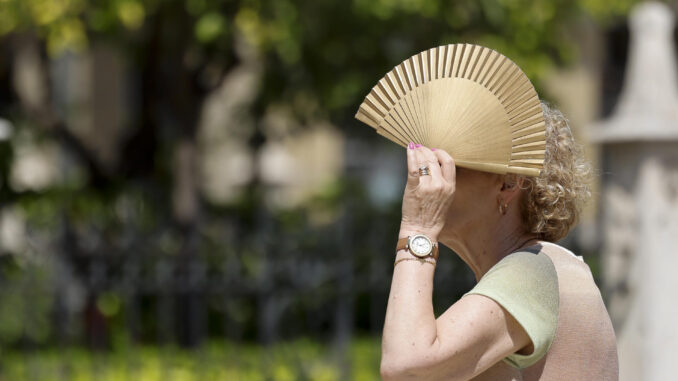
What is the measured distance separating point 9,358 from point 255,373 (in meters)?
1.89

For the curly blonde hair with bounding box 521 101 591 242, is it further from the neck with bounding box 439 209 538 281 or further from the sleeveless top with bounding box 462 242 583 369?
the sleeveless top with bounding box 462 242 583 369

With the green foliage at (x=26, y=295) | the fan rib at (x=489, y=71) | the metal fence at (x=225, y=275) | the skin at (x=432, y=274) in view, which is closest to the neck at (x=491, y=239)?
the skin at (x=432, y=274)

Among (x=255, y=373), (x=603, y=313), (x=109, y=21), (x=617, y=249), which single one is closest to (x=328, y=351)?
(x=255, y=373)

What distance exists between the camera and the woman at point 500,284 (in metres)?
1.61

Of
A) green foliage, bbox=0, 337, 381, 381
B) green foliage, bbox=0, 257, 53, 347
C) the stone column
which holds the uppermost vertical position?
the stone column

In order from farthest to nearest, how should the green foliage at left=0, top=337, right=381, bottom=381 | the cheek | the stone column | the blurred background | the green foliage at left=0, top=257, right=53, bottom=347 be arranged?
the green foliage at left=0, top=257, right=53, bottom=347 < the green foliage at left=0, top=337, right=381, bottom=381 < the blurred background < the stone column < the cheek

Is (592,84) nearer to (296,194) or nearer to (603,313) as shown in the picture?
(296,194)

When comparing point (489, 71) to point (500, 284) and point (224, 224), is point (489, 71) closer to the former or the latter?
point (500, 284)

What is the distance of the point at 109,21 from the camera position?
18.7 feet

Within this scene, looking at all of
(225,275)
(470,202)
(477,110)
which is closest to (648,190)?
(225,275)

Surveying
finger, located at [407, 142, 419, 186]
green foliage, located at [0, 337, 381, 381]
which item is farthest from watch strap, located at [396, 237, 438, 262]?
green foliage, located at [0, 337, 381, 381]

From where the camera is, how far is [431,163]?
169 centimetres

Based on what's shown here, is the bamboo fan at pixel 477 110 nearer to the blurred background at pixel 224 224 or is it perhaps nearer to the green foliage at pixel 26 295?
the blurred background at pixel 224 224

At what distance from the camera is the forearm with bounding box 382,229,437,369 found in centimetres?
160
